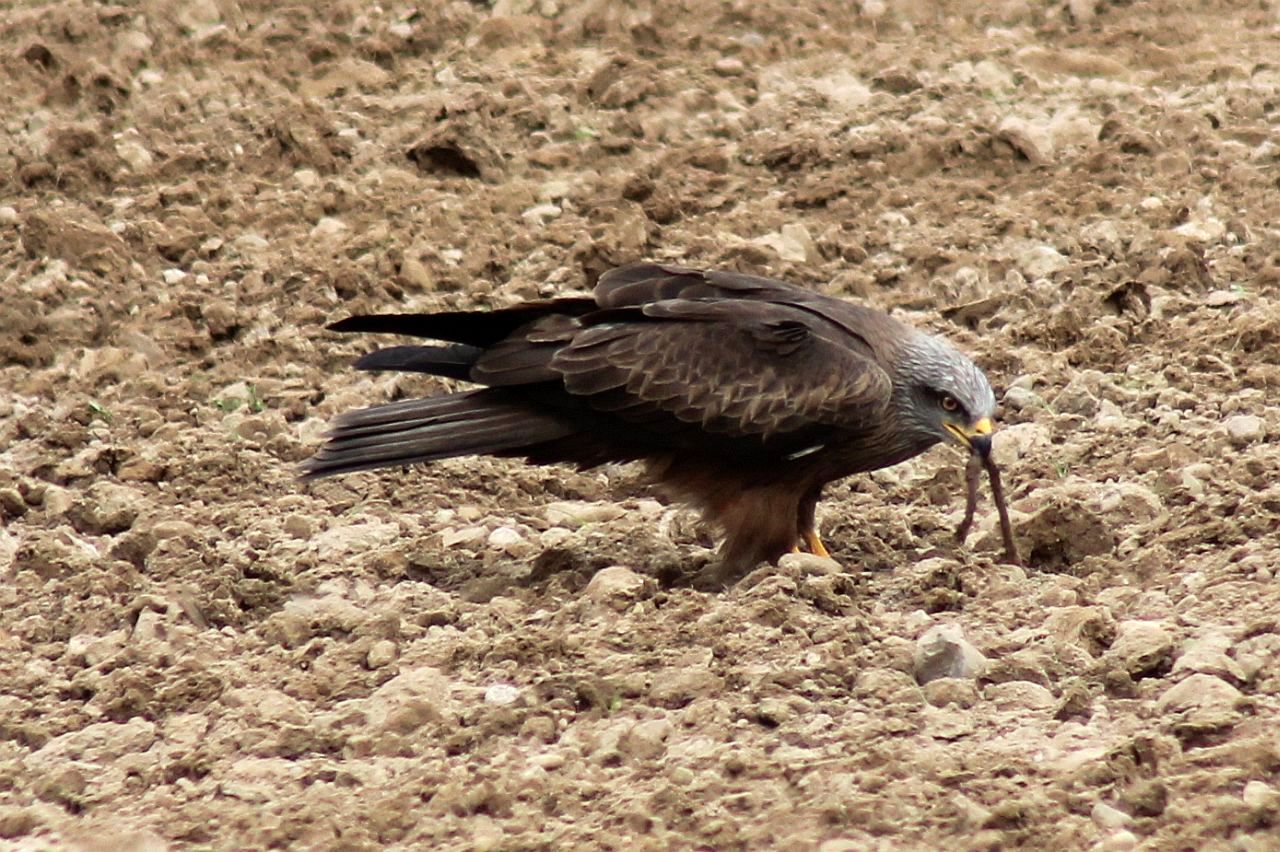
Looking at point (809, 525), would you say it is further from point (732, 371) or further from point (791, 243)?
point (791, 243)

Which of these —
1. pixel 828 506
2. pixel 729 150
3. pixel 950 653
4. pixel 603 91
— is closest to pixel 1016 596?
pixel 950 653

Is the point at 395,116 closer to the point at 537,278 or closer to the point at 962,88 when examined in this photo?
the point at 537,278

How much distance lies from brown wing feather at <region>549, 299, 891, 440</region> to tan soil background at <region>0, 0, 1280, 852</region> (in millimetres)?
517

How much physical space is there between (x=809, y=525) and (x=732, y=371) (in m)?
0.60

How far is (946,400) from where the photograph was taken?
656cm

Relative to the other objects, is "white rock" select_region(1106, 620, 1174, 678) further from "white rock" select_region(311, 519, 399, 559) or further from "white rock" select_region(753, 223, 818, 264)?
"white rock" select_region(753, 223, 818, 264)

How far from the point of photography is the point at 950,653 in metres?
5.38

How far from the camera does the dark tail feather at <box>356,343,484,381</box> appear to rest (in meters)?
6.69

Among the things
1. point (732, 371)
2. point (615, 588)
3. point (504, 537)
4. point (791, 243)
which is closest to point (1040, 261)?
point (791, 243)

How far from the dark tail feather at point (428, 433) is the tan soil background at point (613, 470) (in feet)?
1.11

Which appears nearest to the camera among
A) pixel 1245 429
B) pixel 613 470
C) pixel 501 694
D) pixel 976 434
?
pixel 501 694

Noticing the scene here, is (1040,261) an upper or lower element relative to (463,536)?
upper

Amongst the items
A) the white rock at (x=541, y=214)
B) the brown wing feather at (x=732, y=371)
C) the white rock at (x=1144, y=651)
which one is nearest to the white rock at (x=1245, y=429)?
the brown wing feather at (x=732, y=371)

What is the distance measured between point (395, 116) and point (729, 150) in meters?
1.70
